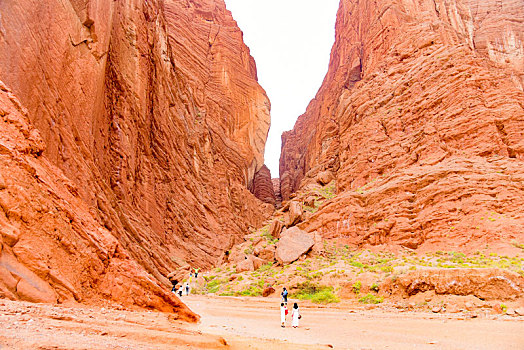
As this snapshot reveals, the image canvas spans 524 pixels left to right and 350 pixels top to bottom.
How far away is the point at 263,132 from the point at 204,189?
24.9m

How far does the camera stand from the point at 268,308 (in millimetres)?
18281

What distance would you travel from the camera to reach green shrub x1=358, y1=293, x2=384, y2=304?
1682 centimetres

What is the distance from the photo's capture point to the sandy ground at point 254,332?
14.8 feet

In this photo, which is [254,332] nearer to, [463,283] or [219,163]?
[463,283]

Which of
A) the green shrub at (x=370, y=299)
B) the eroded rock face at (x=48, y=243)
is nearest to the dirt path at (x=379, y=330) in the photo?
the green shrub at (x=370, y=299)

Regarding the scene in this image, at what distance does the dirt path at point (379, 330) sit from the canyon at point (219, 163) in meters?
2.36

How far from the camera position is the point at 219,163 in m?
48.1

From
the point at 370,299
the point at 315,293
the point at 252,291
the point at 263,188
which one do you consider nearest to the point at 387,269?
the point at 370,299

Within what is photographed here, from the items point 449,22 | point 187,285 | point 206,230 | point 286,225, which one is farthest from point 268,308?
point 449,22

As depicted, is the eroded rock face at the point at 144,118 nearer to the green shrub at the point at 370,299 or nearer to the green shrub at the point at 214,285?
the green shrub at the point at 214,285

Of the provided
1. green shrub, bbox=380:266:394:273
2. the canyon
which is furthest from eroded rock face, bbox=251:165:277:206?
green shrub, bbox=380:266:394:273

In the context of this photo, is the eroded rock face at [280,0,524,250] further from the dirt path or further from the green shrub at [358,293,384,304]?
the dirt path

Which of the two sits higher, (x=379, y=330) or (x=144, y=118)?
(x=144, y=118)

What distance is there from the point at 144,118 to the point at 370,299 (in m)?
22.9
